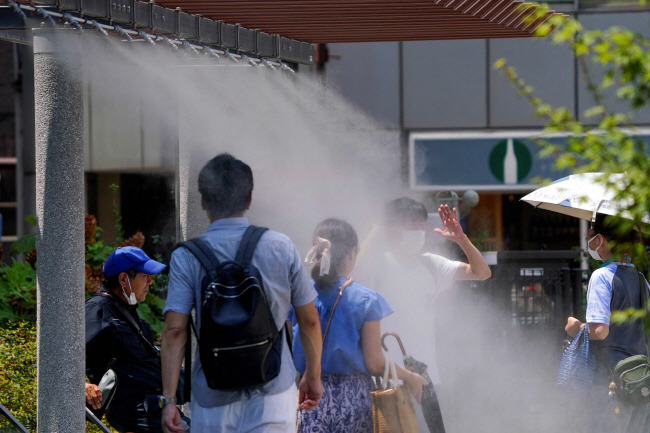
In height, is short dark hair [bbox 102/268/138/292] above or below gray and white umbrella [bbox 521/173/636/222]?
below

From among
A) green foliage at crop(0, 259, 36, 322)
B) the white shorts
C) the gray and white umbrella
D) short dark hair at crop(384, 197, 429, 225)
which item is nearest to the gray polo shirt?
the white shorts

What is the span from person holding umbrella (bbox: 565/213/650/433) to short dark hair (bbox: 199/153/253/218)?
2358 millimetres

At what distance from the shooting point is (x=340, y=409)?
4.48m

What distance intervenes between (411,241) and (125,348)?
1.64 m

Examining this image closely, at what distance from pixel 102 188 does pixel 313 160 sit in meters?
6.72

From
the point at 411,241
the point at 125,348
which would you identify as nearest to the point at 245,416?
the point at 125,348

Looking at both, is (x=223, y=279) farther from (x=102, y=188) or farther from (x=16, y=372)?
(x=102, y=188)

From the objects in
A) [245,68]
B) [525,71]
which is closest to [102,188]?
[525,71]

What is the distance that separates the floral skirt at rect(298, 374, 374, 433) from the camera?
14.7 ft

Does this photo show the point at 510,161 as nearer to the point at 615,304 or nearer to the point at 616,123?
the point at 615,304

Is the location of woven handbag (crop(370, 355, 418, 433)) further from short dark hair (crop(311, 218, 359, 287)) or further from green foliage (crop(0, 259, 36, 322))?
green foliage (crop(0, 259, 36, 322))

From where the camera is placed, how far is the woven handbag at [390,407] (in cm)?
446

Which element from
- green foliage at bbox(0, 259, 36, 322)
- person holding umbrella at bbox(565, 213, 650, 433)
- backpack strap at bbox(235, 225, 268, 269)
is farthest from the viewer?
green foliage at bbox(0, 259, 36, 322)

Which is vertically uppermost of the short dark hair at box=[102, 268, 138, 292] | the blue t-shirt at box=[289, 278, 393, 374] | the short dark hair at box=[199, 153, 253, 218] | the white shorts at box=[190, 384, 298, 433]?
the short dark hair at box=[199, 153, 253, 218]
